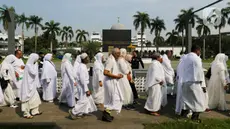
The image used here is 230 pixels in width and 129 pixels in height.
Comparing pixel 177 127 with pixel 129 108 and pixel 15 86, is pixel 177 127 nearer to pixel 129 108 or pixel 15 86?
pixel 129 108

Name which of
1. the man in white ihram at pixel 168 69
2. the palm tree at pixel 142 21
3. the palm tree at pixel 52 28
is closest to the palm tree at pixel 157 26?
the palm tree at pixel 142 21

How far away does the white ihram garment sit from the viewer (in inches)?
304

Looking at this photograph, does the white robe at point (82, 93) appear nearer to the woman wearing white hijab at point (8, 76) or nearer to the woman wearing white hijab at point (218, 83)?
the woman wearing white hijab at point (8, 76)

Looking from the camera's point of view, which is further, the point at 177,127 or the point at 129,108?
the point at 129,108

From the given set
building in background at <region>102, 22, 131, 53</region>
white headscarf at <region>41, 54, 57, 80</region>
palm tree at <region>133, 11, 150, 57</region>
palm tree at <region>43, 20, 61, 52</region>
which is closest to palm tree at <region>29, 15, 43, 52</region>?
palm tree at <region>43, 20, 61, 52</region>

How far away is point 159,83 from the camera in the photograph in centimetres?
732

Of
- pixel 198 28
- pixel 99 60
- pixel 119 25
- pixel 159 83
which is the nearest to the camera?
pixel 159 83

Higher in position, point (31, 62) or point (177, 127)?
point (31, 62)

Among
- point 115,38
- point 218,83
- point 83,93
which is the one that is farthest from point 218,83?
point 115,38

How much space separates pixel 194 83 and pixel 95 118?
2.62 metres

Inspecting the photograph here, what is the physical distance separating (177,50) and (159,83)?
237ft

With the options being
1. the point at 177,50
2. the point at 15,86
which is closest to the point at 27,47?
the point at 177,50

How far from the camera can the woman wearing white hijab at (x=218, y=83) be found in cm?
771

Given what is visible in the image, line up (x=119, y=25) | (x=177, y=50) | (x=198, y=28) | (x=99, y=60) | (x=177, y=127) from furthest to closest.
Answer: (x=177, y=50) < (x=198, y=28) < (x=119, y=25) < (x=99, y=60) < (x=177, y=127)
